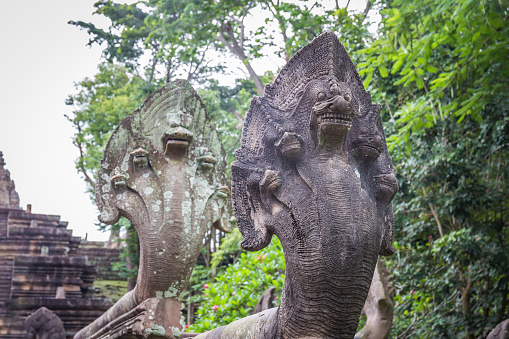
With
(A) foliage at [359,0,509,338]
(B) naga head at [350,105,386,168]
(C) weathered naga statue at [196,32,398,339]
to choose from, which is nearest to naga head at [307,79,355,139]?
(C) weathered naga statue at [196,32,398,339]

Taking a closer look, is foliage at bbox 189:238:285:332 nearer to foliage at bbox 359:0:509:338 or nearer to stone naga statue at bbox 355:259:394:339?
foliage at bbox 359:0:509:338

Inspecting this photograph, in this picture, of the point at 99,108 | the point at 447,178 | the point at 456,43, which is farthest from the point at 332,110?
the point at 99,108

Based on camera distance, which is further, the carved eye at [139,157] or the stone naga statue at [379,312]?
the stone naga statue at [379,312]

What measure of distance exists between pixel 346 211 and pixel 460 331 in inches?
217

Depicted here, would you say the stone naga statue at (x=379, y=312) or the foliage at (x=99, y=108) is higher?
the foliage at (x=99, y=108)

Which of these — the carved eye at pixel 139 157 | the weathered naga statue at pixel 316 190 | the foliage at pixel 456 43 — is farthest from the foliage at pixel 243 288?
the weathered naga statue at pixel 316 190

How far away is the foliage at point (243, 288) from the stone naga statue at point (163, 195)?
8.74 ft

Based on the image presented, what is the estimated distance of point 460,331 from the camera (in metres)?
6.89

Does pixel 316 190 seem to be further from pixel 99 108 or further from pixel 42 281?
pixel 99 108

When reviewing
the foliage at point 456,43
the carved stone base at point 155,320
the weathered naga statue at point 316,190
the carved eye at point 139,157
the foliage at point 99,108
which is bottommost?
the carved stone base at point 155,320

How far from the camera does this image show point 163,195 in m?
3.51

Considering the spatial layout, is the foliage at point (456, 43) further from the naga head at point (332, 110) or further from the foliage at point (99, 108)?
the foliage at point (99, 108)

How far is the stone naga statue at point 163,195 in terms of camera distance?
3.36 metres

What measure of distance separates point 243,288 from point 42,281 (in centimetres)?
333
